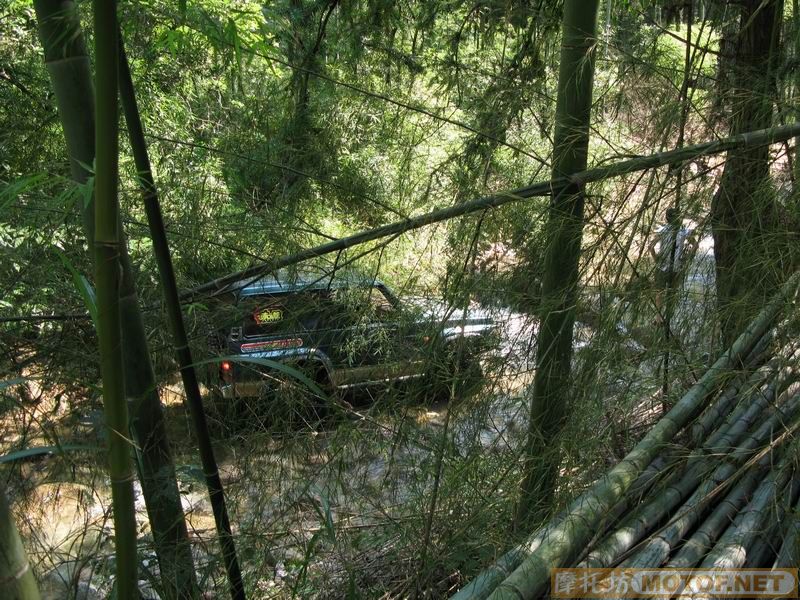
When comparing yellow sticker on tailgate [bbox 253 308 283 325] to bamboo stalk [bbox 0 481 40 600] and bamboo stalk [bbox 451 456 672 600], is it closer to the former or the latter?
bamboo stalk [bbox 451 456 672 600]

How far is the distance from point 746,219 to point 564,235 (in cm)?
65

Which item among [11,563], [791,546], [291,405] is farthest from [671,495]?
[11,563]

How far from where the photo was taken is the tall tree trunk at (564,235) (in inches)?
83.7

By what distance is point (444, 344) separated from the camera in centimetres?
233

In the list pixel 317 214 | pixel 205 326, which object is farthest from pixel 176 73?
pixel 205 326

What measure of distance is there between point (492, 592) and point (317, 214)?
1.73 m

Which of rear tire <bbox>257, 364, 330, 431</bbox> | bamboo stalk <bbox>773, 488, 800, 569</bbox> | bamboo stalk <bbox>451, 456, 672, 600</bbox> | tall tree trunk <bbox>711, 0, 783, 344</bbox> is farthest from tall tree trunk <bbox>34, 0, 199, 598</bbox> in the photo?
tall tree trunk <bbox>711, 0, 783, 344</bbox>

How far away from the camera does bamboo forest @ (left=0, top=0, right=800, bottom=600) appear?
1.60 m

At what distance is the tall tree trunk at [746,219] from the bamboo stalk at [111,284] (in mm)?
1580

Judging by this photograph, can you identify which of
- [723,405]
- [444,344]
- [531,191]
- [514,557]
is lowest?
[514,557]

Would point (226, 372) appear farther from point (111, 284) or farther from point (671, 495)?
point (111, 284)

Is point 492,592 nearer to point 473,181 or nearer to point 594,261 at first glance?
point 594,261

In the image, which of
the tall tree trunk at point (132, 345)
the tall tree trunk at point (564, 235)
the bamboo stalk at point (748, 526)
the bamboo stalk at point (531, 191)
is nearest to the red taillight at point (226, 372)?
the bamboo stalk at point (531, 191)

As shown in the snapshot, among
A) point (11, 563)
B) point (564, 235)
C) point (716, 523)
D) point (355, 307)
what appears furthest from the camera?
point (355, 307)
